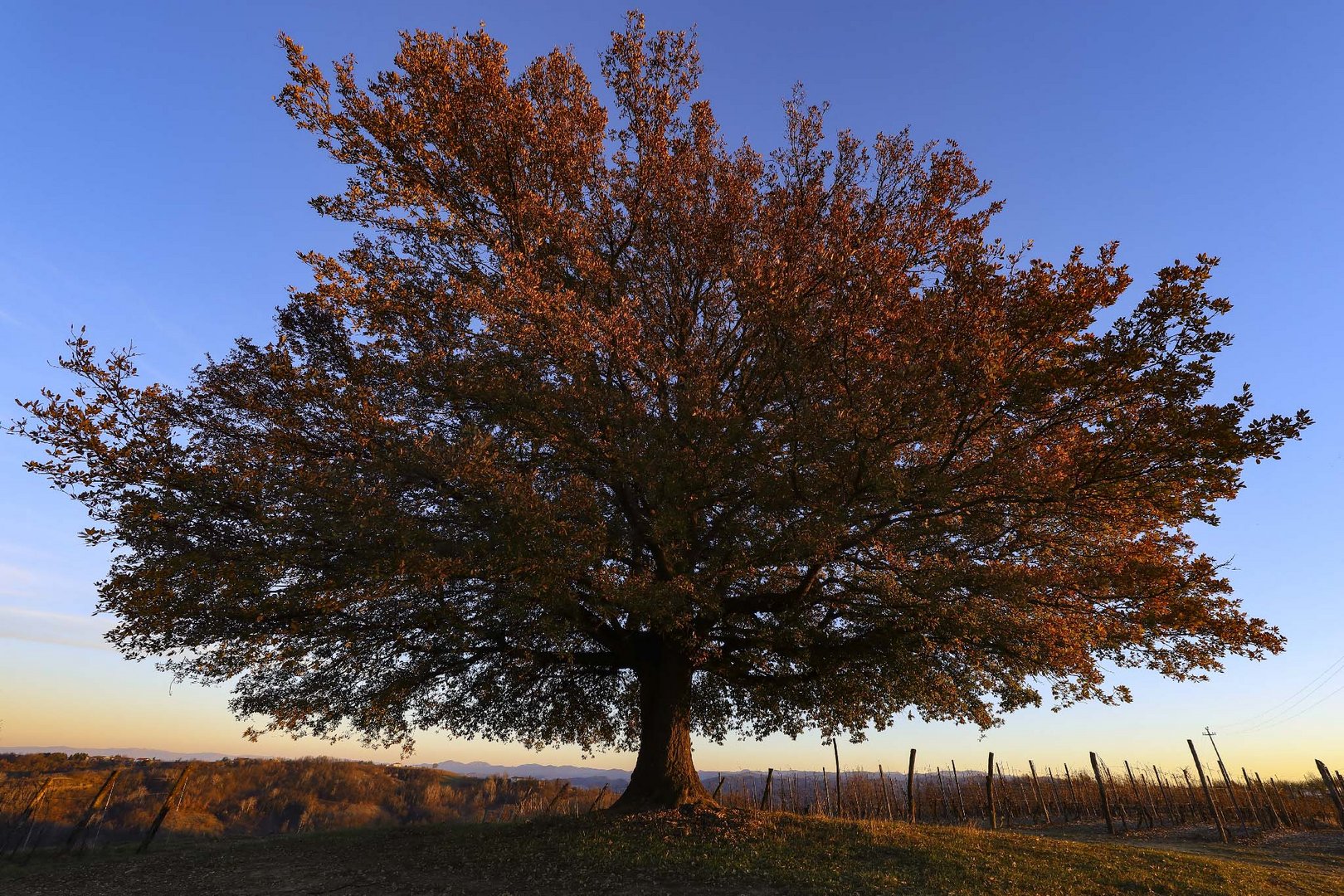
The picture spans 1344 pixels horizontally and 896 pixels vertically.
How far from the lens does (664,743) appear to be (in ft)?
54.7

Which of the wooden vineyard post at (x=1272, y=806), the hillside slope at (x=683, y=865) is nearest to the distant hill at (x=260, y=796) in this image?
the hillside slope at (x=683, y=865)

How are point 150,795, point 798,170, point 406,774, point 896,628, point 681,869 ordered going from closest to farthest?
point 681,869
point 896,628
point 798,170
point 150,795
point 406,774

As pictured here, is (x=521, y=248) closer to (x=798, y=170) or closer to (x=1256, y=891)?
(x=798, y=170)

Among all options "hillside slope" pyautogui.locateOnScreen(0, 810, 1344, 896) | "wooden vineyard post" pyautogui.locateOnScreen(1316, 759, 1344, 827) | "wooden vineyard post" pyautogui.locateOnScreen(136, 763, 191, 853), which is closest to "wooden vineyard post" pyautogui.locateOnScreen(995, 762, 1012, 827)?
"wooden vineyard post" pyautogui.locateOnScreen(1316, 759, 1344, 827)

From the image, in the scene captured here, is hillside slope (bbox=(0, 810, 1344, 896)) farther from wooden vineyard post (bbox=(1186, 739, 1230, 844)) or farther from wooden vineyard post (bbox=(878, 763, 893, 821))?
wooden vineyard post (bbox=(878, 763, 893, 821))

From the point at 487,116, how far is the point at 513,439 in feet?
23.7

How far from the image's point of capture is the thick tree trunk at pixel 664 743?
52.9 ft

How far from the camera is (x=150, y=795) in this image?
43.7 metres

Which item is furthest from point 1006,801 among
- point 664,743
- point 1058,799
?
point 664,743

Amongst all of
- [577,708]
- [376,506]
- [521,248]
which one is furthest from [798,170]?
[577,708]

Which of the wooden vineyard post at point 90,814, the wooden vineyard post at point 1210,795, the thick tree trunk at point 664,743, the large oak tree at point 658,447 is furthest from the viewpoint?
the wooden vineyard post at point 1210,795

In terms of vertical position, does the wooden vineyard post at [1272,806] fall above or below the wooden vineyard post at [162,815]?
above

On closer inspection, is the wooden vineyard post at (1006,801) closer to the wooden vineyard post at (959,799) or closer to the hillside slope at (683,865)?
the wooden vineyard post at (959,799)

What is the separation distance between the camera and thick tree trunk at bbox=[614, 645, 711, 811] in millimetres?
16125
